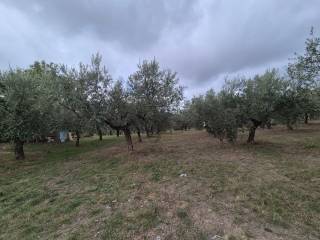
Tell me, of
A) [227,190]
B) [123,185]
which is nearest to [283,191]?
[227,190]

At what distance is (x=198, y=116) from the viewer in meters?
16.5

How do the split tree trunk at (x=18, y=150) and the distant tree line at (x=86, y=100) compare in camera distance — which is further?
the split tree trunk at (x=18, y=150)

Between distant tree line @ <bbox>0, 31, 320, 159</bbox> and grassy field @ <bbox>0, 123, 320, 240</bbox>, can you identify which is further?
distant tree line @ <bbox>0, 31, 320, 159</bbox>

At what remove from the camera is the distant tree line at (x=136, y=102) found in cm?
1355

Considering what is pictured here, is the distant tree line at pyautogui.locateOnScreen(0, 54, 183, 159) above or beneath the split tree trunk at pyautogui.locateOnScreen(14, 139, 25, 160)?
above

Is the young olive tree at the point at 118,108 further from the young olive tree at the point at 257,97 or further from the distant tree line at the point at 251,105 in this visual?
the young olive tree at the point at 257,97

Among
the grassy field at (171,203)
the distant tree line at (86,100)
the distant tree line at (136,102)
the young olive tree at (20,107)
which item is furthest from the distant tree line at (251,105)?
the young olive tree at (20,107)

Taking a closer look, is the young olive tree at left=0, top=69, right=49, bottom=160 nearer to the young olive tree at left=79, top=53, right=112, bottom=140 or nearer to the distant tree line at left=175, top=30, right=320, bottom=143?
the young olive tree at left=79, top=53, right=112, bottom=140

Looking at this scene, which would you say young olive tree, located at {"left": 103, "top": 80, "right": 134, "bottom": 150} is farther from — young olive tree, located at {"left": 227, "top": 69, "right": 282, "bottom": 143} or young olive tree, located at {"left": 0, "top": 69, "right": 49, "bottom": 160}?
young olive tree, located at {"left": 227, "top": 69, "right": 282, "bottom": 143}

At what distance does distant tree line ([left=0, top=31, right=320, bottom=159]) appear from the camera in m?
13.5

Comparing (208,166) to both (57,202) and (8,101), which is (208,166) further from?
(8,101)

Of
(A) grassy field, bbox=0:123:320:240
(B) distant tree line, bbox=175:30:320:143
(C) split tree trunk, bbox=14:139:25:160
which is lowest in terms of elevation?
(A) grassy field, bbox=0:123:320:240

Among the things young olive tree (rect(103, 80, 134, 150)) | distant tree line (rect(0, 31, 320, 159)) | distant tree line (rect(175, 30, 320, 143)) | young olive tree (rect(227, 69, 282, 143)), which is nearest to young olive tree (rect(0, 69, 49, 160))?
distant tree line (rect(0, 31, 320, 159))

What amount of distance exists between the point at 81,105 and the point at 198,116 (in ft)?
27.0
